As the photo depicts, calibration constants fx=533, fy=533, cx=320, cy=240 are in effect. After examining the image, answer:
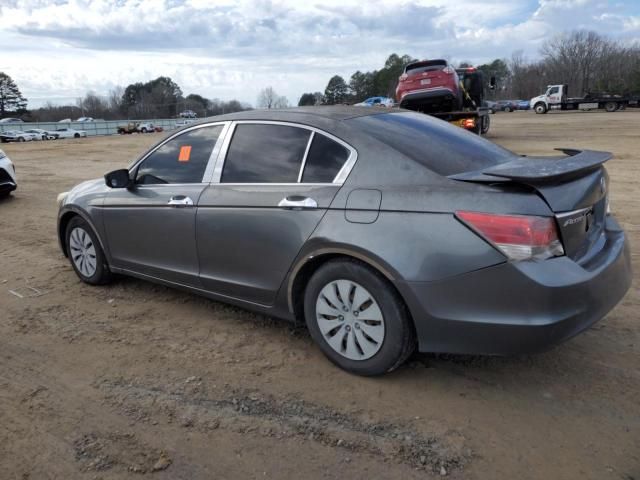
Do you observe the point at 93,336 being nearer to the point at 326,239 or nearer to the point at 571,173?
the point at 326,239

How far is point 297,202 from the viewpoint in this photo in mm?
3389

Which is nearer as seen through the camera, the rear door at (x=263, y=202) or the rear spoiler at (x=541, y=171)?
the rear spoiler at (x=541, y=171)

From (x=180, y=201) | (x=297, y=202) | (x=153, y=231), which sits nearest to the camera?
(x=297, y=202)

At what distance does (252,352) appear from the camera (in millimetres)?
3727

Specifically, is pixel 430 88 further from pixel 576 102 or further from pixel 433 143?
pixel 576 102

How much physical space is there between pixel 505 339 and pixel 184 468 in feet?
5.68

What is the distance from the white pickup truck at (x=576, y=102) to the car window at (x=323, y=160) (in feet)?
178

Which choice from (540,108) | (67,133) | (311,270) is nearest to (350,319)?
(311,270)

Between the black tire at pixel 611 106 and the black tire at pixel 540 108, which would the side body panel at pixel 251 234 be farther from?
the black tire at pixel 540 108

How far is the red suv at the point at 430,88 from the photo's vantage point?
1683cm

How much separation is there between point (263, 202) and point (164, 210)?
1.05 metres

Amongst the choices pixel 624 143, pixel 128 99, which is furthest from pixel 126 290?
pixel 128 99

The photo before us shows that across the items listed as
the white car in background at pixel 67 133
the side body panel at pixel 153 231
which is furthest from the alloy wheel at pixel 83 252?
the white car in background at pixel 67 133

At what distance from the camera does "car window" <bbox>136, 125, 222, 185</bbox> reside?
4090mm
